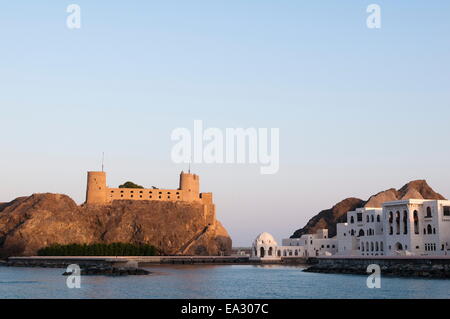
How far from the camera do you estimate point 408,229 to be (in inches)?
Answer: 4063

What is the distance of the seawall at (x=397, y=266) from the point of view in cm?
8031

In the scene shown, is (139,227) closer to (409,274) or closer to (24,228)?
(24,228)

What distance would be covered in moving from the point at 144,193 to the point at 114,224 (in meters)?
14.1

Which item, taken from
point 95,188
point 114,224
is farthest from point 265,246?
point 95,188

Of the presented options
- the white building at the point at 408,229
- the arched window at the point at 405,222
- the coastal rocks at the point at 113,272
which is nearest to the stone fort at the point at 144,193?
the white building at the point at 408,229

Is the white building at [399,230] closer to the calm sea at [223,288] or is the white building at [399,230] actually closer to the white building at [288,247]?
the white building at [288,247]

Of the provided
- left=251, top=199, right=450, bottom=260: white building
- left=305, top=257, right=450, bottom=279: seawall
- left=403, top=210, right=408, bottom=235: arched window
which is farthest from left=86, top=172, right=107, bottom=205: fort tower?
left=403, top=210, right=408, bottom=235: arched window

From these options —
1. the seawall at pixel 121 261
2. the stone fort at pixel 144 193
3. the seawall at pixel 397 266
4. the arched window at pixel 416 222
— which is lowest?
the seawall at pixel 121 261

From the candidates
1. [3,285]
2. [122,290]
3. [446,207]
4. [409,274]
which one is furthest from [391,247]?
[3,285]

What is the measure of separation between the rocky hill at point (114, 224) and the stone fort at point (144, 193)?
249cm
